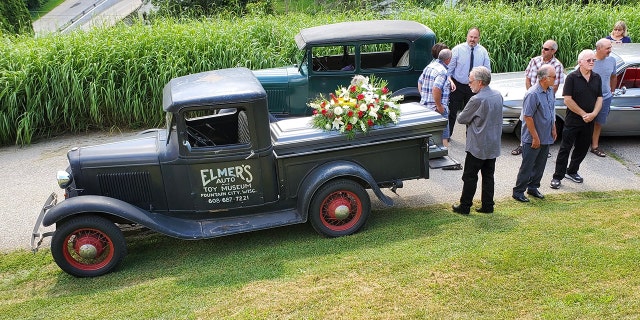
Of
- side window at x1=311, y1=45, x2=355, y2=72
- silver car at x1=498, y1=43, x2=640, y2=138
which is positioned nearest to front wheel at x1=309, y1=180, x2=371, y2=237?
side window at x1=311, y1=45, x2=355, y2=72

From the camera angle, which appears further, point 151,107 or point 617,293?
point 151,107

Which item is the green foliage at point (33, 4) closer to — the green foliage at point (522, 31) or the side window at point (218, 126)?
the green foliage at point (522, 31)

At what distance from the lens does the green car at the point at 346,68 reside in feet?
29.6

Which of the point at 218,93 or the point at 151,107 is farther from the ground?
the point at 218,93

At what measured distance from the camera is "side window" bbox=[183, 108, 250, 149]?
645 cm

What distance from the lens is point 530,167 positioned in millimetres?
7105

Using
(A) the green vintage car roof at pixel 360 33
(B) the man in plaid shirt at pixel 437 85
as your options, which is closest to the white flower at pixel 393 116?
(B) the man in plaid shirt at pixel 437 85

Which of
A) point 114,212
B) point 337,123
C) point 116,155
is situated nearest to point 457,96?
point 337,123

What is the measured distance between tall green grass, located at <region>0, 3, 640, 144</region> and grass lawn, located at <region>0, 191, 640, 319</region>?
173 inches

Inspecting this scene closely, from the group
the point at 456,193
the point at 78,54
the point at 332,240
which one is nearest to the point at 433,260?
the point at 332,240

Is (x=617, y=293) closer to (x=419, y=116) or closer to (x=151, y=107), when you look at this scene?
(x=419, y=116)

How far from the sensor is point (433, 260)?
5.56 metres

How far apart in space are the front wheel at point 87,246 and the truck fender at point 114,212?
0.12 metres

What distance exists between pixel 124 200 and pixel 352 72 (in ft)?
14.0
